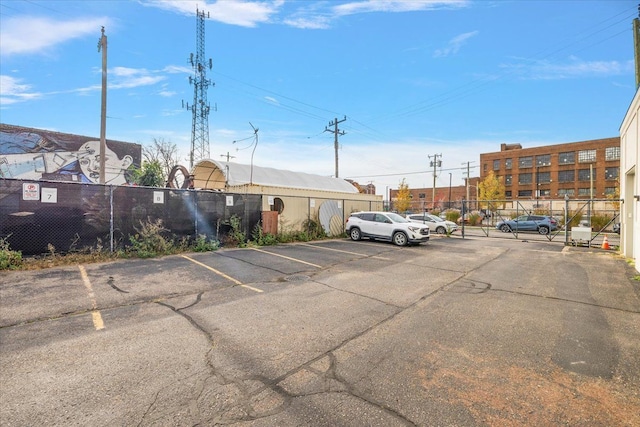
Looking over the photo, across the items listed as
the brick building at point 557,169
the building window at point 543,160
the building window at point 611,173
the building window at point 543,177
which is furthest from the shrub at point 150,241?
the building window at point 543,160

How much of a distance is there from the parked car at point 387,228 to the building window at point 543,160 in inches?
2601

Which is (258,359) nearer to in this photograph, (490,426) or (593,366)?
(490,426)

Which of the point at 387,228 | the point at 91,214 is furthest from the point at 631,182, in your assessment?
the point at 91,214

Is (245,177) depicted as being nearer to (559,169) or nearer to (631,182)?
(631,182)

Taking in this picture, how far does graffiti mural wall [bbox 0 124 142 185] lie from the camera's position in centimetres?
2538

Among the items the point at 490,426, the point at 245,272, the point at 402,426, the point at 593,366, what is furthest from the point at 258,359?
the point at 245,272

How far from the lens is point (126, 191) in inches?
402

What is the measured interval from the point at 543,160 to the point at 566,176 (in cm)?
537

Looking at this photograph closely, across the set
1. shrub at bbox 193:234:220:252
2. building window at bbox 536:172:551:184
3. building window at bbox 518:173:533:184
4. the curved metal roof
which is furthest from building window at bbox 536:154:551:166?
shrub at bbox 193:234:220:252

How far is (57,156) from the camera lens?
27859mm

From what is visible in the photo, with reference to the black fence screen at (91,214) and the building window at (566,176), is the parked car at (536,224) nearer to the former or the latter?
the black fence screen at (91,214)

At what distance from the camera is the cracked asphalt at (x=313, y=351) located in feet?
8.61

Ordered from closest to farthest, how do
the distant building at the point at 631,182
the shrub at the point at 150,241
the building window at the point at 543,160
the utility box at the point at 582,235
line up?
the distant building at the point at 631,182 < the shrub at the point at 150,241 < the utility box at the point at 582,235 < the building window at the point at 543,160

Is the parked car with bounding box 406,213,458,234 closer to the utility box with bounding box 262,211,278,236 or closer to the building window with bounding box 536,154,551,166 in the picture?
the utility box with bounding box 262,211,278,236
